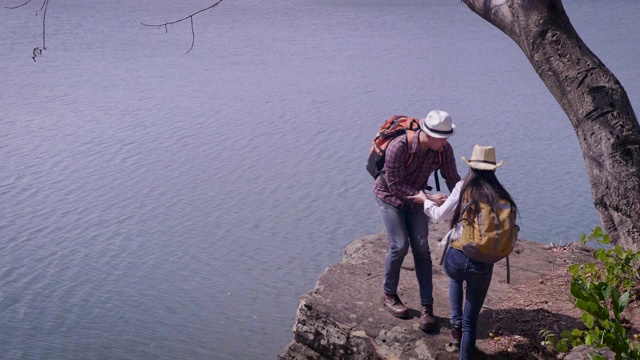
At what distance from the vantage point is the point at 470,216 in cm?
374

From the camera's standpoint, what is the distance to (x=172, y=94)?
1174 centimetres

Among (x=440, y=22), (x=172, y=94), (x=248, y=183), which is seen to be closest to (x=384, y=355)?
(x=248, y=183)

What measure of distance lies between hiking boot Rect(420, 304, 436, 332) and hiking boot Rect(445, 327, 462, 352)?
0.17 m

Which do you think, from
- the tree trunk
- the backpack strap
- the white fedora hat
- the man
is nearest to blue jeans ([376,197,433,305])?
the man

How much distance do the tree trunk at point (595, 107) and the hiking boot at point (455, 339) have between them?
99 cm

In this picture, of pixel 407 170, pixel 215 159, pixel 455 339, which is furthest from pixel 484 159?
pixel 215 159

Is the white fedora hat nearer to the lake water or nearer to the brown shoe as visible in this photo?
the brown shoe

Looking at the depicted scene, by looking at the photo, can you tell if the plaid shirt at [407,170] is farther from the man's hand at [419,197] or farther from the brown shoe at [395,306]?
the brown shoe at [395,306]

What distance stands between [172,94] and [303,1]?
9.04 meters

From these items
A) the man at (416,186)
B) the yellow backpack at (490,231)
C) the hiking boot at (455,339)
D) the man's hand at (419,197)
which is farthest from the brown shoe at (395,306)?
the yellow backpack at (490,231)

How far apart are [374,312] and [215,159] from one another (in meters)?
4.95

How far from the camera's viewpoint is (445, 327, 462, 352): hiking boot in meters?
4.23

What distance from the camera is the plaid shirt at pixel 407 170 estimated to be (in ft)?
13.6

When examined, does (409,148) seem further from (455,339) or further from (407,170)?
(455,339)
